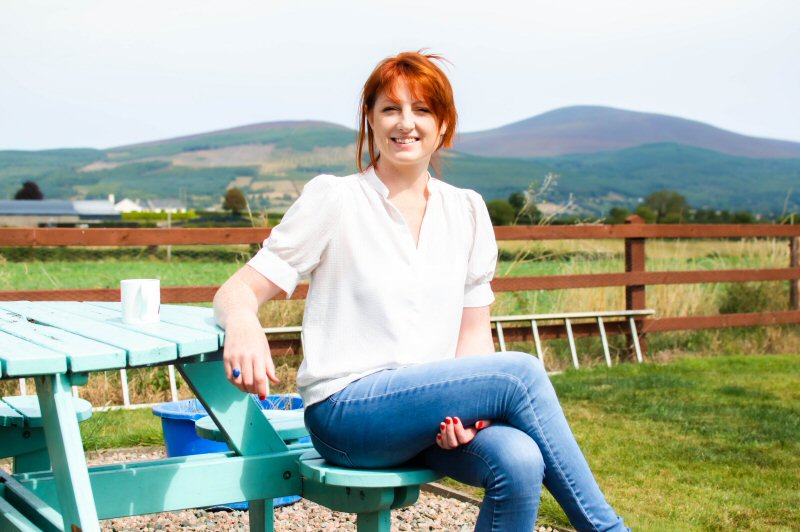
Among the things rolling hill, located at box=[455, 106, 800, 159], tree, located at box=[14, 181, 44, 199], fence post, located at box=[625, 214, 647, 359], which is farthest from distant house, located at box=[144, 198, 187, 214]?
fence post, located at box=[625, 214, 647, 359]

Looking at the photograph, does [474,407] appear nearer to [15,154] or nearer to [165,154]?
[165,154]

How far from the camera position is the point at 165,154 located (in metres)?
171

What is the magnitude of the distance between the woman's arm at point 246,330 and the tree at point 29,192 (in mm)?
144728

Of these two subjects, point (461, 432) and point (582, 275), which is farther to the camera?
point (582, 275)

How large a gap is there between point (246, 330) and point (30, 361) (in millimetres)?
415

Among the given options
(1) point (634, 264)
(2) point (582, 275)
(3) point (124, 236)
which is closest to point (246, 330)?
(3) point (124, 236)

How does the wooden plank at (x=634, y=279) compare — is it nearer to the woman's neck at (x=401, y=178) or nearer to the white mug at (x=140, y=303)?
the woman's neck at (x=401, y=178)

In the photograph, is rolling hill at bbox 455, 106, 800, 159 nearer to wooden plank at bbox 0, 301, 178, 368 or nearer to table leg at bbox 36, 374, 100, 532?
wooden plank at bbox 0, 301, 178, 368

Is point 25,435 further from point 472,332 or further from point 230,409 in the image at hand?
point 472,332

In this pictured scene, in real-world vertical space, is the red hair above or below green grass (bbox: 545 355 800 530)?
above

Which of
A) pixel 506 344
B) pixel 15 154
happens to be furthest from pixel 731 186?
pixel 506 344

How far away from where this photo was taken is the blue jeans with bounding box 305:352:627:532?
1907mm

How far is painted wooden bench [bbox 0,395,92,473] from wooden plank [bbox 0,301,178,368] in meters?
0.43

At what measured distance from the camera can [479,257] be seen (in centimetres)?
235
